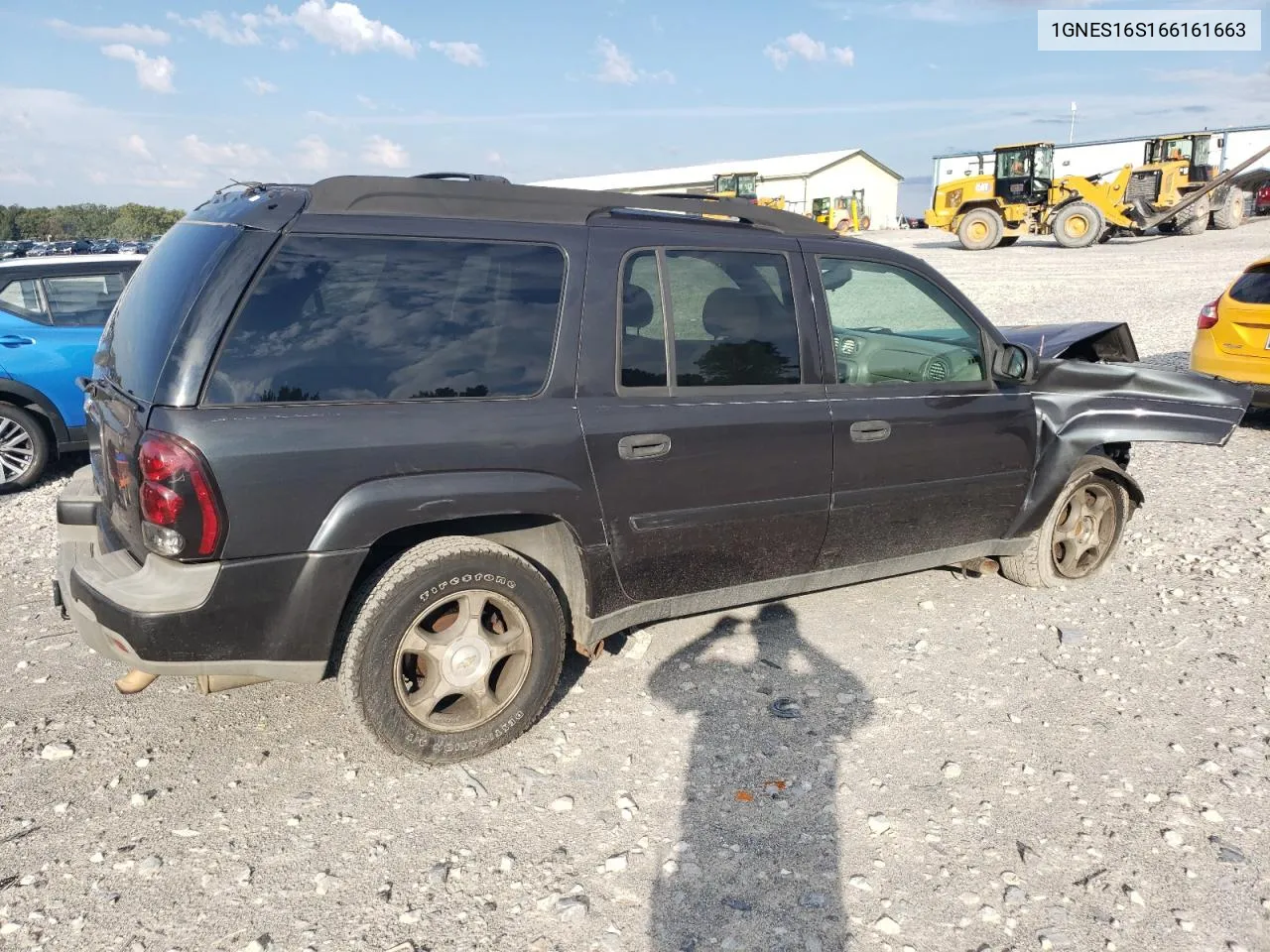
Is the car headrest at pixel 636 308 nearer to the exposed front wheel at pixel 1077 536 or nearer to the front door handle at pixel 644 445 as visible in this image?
the front door handle at pixel 644 445

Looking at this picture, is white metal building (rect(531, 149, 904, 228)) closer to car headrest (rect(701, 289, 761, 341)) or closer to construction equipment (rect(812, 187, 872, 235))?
construction equipment (rect(812, 187, 872, 235))

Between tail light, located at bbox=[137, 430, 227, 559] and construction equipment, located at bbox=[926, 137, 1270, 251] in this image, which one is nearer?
tail light, located at bbox=[137, 430, 227, 559]

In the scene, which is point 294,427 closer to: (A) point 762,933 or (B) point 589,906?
(B) point 589,906

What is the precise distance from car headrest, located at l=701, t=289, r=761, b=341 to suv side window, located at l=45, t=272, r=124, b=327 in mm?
5245

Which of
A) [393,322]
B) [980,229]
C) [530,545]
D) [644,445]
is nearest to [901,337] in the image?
[644,445]

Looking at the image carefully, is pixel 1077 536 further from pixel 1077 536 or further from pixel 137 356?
pixel 137 356

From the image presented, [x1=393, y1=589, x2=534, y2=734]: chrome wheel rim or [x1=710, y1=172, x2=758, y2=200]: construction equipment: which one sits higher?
[x1=710, y1=172, x2=758, y2=200]: construction equipment

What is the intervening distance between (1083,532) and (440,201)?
367 centimetres

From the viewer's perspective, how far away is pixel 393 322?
9.95ft

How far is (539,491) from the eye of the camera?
3.17m

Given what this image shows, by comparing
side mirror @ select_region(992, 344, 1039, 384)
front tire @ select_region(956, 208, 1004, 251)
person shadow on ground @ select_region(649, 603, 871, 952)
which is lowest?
person shadow on ground @ select_region(649, 603, 871, 952)

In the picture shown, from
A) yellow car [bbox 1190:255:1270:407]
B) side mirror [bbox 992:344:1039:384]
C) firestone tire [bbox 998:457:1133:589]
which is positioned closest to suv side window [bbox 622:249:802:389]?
side mirror [bbox 992:344:1039:384]

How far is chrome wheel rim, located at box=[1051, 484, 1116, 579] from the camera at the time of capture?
4.77 m

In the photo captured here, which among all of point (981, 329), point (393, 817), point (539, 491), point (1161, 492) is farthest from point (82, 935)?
point (1161, 492)
